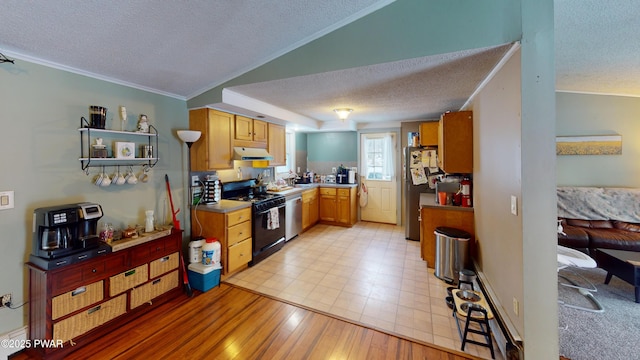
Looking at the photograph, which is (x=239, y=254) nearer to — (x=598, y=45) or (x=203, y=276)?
(x=203, y=276)

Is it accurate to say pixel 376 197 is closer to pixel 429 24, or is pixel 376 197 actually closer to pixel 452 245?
pixel 452 245

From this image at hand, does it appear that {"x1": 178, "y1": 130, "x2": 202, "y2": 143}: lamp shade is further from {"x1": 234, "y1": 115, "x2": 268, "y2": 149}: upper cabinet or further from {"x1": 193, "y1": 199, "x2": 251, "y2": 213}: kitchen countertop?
{"x1": 193, "y1": 199, "x2": 251, "y2": 213}: kitchen countertop

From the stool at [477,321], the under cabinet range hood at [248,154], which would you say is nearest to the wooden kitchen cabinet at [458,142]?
the stool at [477,321]

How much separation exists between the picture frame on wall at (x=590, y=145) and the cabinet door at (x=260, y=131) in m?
4.66

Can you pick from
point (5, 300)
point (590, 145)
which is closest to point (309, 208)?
point (5, 300)

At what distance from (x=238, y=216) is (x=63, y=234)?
5.00ft

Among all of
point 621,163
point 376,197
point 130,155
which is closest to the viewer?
point 130,155

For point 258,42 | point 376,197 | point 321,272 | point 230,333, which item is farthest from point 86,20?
point 376,197

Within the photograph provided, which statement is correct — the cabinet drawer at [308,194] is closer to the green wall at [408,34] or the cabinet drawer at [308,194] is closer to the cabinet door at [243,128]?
the cabinet door at [243,128]

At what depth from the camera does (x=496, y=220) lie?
2078 millimetres

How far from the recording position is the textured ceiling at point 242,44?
1.62 metres

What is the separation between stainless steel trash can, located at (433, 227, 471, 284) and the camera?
2.75 metres

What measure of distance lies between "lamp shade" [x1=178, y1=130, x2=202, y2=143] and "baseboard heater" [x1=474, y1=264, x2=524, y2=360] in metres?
3.47

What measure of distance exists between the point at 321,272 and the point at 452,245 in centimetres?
162
